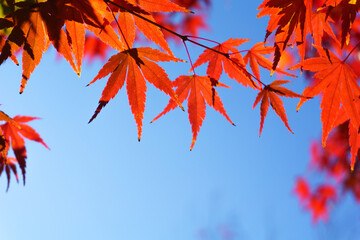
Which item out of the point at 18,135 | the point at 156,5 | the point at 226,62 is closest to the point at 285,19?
the point at 226,62

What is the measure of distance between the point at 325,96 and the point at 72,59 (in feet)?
2.68

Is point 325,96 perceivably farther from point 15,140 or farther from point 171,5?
point 15,140

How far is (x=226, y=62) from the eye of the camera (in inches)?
43.8

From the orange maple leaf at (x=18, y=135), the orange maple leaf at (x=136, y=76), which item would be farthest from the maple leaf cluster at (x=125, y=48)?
the orange maple leaf at (x=18, y=135)

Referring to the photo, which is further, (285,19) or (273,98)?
(273,98)

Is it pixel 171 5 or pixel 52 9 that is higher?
pixel 171 5

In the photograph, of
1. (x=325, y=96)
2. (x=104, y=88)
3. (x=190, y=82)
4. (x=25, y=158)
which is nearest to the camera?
(x=104, y=88)

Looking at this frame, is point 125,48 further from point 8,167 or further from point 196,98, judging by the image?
point 8,167

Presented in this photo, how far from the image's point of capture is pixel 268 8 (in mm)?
913

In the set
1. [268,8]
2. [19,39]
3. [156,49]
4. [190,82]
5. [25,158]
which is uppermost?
[268,8]

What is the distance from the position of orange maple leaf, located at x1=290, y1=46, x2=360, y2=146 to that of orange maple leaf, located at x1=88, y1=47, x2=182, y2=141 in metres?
0.47

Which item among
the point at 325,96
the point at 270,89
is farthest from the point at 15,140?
the point at 325,96

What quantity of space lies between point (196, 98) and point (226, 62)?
171mm

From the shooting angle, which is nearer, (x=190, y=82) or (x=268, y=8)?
(x=268, y=8)
